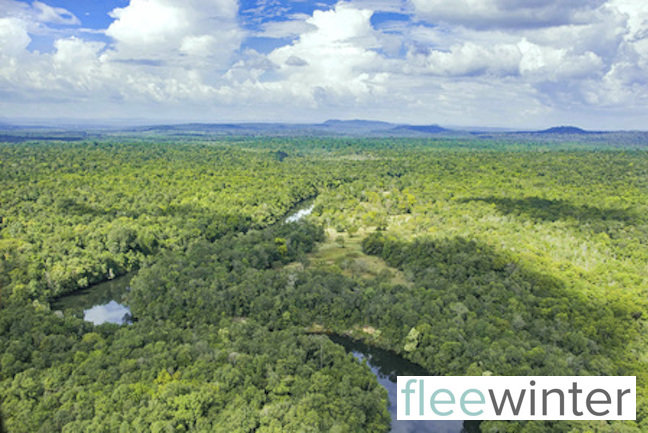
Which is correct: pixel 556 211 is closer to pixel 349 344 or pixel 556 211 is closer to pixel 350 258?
pixel 350 258

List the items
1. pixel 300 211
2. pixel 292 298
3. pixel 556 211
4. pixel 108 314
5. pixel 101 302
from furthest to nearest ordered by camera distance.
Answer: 1. pixel 300 211
2. pixel 556 211
3. pixel 101 302
4. pixel 108 314
5. pixel 292 298

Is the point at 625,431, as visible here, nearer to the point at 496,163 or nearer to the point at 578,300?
the point at 578,300

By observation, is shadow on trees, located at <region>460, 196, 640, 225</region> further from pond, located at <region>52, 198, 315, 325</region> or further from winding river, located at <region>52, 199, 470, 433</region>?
pond, located at <region>52, 198, 315, 325</region>

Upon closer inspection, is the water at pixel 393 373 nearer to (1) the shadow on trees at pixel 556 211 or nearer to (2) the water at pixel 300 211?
(1) the shadow on trees at pixel 556 211

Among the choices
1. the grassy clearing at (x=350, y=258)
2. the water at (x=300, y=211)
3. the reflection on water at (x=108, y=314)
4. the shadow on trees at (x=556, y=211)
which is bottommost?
the reflection on water at (x=108, y=314)

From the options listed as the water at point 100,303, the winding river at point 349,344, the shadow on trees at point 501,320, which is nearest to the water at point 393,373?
the winding river at point 349,344

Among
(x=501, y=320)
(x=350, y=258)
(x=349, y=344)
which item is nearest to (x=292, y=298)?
(x=349, y=344)
